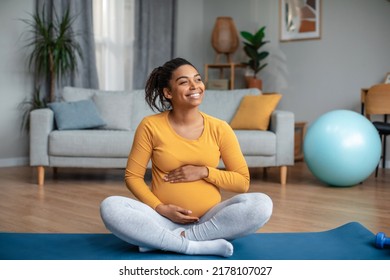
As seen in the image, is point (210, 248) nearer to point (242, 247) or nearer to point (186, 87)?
point (242, 247)

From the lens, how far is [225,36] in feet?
22.0

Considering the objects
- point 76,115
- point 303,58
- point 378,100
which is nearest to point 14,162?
point 76,115

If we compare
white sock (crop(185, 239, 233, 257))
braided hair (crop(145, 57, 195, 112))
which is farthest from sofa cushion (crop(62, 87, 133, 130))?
white sock (crop(185, 239, 233, 257))

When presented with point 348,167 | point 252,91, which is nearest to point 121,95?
point 252,91

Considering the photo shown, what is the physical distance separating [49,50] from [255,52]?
2189 mm

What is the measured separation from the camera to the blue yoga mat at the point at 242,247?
221 centimetres

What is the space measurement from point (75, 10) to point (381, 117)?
10.5 ft

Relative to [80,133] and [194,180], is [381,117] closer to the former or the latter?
[80,133]

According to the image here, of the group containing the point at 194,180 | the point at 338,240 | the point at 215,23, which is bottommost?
the point at 338,240

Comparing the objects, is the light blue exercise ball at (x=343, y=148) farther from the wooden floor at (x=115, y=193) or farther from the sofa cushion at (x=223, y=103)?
the sofa cushion at (x=223, y=103)

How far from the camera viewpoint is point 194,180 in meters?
2.28

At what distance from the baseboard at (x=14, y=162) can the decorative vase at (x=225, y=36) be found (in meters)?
2.45

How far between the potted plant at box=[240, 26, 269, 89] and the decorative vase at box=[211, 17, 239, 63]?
0.24 metres
